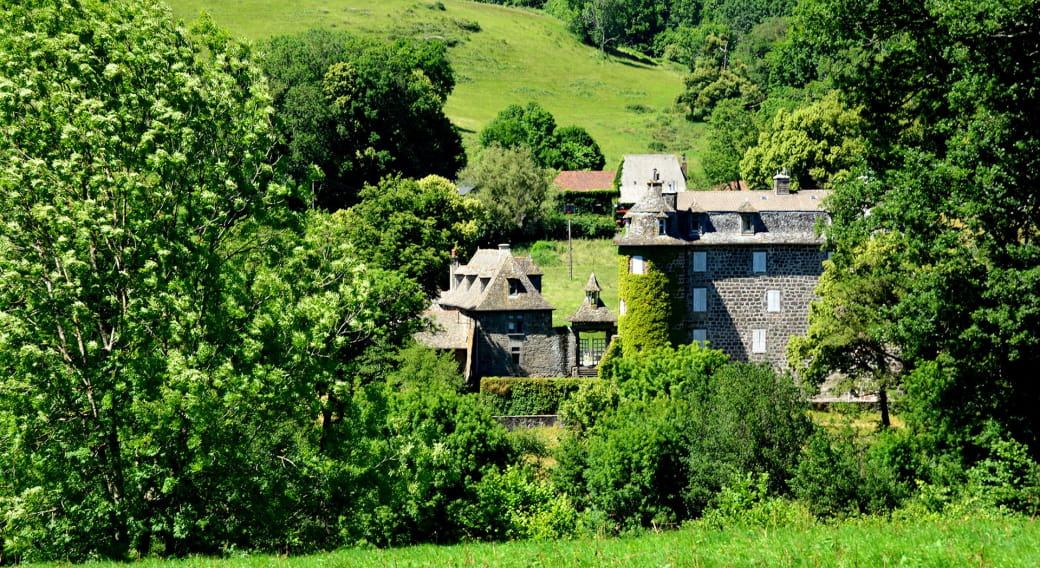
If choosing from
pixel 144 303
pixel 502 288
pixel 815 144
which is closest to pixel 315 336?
pixel 144 303

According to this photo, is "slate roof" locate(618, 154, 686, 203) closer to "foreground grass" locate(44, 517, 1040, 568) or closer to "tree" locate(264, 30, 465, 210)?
"tree" locate(264, 30, 465, 210)

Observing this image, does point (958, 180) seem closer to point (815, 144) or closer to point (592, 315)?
point (592, 315)

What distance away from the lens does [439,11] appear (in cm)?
15050

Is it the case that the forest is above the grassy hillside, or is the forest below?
below

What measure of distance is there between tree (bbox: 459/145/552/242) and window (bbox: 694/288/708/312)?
28.1 meters

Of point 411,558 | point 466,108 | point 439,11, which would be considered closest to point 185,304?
point 411,558

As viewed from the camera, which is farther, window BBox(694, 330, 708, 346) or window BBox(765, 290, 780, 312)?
window BBox(694, 330, 708, 346)

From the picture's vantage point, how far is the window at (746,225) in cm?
4566

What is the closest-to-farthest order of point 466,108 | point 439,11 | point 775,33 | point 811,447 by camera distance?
point 811,447, point 466,108, point 775,33, point 439,11

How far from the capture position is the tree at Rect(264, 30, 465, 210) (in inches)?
3000

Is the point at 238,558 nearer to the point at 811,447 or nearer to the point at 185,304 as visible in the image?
the point at 185,304

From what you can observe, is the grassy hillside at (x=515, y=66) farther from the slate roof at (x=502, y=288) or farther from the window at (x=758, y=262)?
the window at (x=758, y=262)

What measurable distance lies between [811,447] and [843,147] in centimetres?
3979

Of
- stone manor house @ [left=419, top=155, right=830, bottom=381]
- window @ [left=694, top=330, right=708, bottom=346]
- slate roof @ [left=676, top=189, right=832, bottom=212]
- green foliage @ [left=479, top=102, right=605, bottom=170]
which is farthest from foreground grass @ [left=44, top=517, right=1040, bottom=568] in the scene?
green foliage @ [left=479, top=102, right=605, bottom=170]
